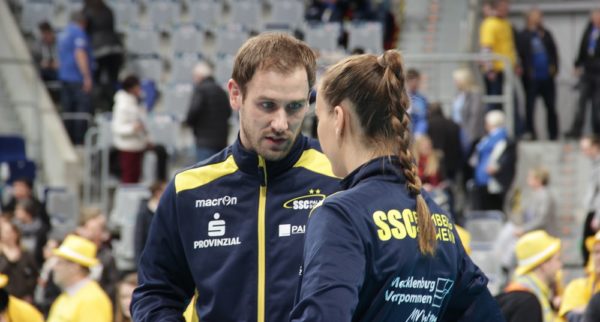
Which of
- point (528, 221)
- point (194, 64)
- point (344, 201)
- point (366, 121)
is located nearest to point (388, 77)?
point (366, 121)

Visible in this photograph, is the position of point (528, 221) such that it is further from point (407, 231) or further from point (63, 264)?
point (407, 231)

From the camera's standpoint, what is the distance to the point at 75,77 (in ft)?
56.5

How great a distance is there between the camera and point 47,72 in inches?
725

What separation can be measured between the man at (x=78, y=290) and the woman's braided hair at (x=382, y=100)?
17.2 ft

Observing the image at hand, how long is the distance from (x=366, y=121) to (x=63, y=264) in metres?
6.04

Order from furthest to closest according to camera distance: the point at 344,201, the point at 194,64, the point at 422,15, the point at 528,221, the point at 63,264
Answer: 1. the point at 422,15
2. the point at 194,64
3. the point at 528,221
4. the point at 63,264
5. the point at 344,201

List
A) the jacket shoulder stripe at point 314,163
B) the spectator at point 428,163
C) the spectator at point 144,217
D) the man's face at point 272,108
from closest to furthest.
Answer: the man's face at point 272,108 → the jacket shoulder stripe at point 314,163 → the spectator at point 144,217 → the spectator at point 428,163

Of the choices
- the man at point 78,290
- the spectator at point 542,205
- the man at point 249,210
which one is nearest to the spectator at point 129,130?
the spectator at point 542,205

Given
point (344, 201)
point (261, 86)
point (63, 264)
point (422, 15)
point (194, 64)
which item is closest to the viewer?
point (344, 201)

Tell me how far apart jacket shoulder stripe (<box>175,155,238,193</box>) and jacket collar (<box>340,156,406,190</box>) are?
2.56ft

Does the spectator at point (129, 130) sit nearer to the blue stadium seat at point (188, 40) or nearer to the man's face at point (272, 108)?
the blue stadium seat at point (188, 40)

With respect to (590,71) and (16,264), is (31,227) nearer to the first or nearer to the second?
(16,264)

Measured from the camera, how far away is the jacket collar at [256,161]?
14.0ft

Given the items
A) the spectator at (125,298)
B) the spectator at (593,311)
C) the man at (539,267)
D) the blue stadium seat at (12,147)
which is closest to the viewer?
the spectator at (593,311)
